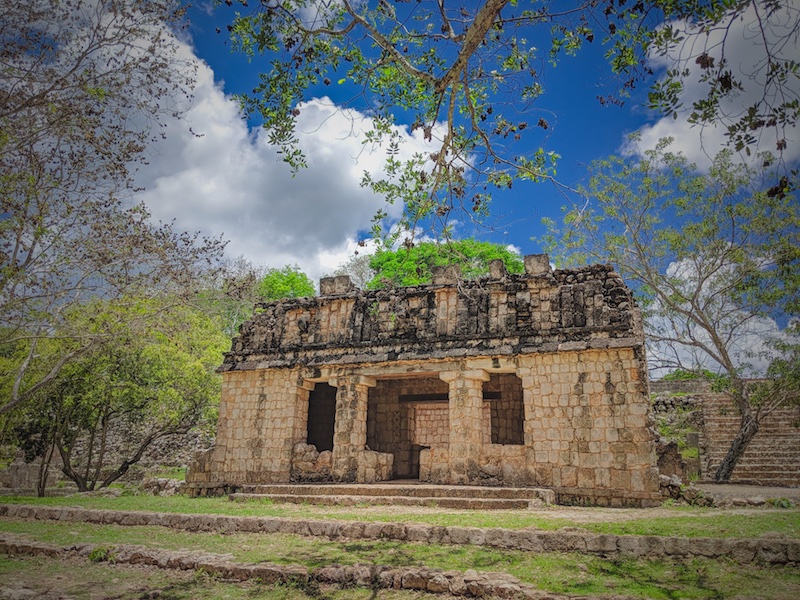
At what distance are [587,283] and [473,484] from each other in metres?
5.78

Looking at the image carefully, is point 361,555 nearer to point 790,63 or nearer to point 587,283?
point 790,63

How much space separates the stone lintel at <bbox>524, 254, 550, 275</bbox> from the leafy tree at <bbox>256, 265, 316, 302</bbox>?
23.9 metres

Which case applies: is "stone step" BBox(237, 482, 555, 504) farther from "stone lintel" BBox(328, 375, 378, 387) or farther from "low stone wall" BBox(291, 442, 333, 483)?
"stone lintel" BBox(328, 375, 378, 387)

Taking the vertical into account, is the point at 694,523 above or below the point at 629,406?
below

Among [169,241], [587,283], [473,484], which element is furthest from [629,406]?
[169,241]

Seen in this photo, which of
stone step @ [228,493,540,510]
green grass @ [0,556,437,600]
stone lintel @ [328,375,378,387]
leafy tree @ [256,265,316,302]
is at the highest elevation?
leafy tree @ [256,265,316,302]

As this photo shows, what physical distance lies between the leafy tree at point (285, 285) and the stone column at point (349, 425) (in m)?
21.6

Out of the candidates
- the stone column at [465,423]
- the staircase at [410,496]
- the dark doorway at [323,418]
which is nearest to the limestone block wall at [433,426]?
the dark doorway at [323,418]

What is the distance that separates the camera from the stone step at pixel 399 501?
11.0m

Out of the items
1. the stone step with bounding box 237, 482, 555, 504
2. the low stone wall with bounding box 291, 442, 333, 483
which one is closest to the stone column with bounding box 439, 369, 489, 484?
the stone step with bounding box 237, 482, 555, 504

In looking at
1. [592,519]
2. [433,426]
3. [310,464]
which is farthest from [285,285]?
[592,519]

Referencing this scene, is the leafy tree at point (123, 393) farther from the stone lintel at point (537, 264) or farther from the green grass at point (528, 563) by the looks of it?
the stone lintel at point (537, 264)

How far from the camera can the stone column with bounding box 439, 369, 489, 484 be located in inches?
530

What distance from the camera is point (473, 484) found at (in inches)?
522
